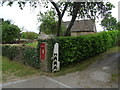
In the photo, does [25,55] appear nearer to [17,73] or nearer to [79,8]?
[17,73]

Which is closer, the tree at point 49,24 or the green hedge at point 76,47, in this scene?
the green hedge at point 76,47

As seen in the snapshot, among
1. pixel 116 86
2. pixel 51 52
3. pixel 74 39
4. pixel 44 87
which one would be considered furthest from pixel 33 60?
pixel 116 86

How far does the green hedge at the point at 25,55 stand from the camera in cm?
732

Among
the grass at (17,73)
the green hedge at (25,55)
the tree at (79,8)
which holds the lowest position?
the grass at (17,73)

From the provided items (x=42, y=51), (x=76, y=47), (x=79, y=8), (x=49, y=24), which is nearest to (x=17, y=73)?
(x=42, y=51)

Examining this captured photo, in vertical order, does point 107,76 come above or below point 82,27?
below

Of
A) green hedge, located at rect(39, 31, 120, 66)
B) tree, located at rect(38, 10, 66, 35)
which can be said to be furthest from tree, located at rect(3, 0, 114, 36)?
Result: tree, located at rect(38, 10, 66, 35)

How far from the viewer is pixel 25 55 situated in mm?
8461

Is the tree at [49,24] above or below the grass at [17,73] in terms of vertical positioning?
above

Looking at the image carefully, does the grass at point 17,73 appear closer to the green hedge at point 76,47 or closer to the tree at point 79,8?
the green hedge at point 76,47

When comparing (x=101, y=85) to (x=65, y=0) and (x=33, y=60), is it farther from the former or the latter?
(x=65, y=0)

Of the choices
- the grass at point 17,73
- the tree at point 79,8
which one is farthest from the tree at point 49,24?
the grass at point 17,73

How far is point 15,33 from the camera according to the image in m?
23.6

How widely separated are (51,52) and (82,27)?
73.6ft
